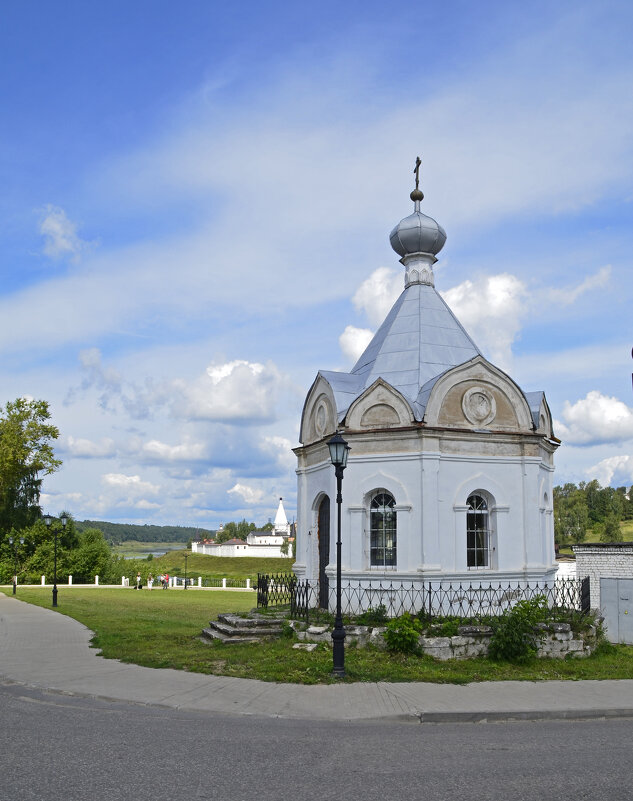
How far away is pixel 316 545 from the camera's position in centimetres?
1670

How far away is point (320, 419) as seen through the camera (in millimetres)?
16531

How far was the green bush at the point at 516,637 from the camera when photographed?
12.1 meters

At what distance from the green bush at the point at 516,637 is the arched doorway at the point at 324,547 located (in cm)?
478

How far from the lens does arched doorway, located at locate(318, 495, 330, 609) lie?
53.3 ft

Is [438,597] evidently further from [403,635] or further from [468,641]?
[403,635]

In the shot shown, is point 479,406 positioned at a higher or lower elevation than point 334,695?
higher

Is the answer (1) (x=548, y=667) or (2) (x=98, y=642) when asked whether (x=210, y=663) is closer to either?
(2) (x=98, y=642)

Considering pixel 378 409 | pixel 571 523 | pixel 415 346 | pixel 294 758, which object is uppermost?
pixel 415 346

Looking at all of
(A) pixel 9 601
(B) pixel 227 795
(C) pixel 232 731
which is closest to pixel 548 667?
(C) pixel 232 731

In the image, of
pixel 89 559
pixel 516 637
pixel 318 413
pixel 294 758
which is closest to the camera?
pixel 294 758

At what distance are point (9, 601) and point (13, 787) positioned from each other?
25.7 meters

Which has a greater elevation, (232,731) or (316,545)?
(316,545)

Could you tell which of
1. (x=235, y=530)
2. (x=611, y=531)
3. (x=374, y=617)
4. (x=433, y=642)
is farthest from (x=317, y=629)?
(x=235, y=530)

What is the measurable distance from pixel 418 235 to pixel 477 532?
24.7 ft
